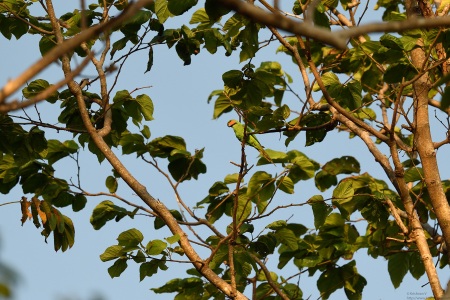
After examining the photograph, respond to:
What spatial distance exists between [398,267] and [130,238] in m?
2.56

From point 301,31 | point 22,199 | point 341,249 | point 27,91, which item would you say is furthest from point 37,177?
point 301,31

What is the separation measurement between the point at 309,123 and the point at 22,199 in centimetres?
257

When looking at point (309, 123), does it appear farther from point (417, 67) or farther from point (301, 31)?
point (301, 31)

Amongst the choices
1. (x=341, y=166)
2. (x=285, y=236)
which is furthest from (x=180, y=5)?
(x=341, y=166)

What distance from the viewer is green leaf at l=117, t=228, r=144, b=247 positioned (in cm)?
537

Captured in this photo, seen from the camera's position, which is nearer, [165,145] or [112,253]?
[112,253]

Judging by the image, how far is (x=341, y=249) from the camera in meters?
6.84

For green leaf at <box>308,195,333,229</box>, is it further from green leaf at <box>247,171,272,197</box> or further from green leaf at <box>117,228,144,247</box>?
green leaf at <box>117,228,144,247</box>

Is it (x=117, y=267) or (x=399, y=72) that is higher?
(x=399, y=72)

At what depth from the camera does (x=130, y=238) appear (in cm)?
540

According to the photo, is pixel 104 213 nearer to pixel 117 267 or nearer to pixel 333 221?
pixel 117 267

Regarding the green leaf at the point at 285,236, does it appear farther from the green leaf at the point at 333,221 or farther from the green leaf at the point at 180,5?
the green leaf at the point at 180,5

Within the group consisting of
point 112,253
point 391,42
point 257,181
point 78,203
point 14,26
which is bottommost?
point 112,253

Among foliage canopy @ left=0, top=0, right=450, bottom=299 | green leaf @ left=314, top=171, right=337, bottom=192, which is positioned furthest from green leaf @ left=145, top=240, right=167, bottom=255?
green leaf @ left=314, top=171, right=337, bottom=192
